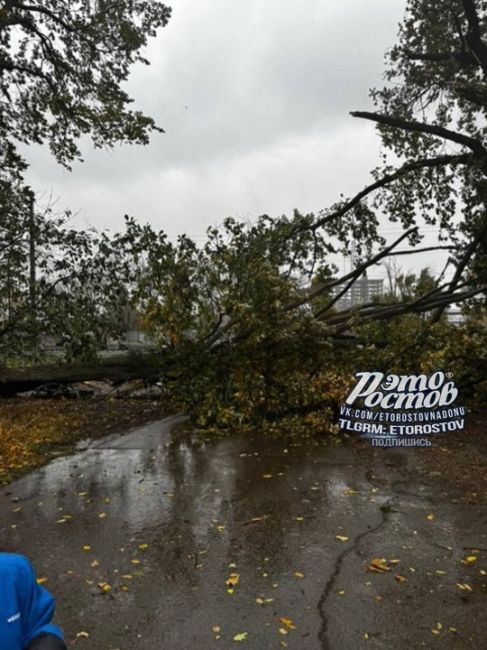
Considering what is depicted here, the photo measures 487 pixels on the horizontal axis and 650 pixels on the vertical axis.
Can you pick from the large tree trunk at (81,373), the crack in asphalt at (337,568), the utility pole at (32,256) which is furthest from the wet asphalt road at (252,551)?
the large tree trunk at (81,373)

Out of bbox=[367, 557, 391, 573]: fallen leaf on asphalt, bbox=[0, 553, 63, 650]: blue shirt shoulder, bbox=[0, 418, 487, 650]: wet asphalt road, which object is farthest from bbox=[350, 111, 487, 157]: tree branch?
bbox=[0, 553, 63, 650]: blue shirt shoulder

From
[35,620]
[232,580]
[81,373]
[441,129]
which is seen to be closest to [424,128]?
[441,129]

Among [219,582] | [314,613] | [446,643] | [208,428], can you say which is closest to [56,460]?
[208,428]

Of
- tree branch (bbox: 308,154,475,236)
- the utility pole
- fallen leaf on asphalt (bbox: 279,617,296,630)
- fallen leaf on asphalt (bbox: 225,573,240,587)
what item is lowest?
fallen leaf on asphalt (bbox: 279,617,296,630)

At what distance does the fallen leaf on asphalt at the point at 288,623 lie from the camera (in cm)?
250

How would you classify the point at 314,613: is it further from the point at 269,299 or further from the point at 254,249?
the point at 254,249

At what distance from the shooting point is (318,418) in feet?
21.6

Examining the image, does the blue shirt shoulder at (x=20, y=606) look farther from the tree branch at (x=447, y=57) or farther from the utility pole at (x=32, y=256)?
the tree branch at (x=447, y=57)

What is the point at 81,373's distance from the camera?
31.4ft

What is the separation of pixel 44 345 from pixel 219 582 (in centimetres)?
662

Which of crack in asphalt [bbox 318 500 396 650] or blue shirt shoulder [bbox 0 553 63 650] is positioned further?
crack in asphalt [bbox 318 500 396 650]

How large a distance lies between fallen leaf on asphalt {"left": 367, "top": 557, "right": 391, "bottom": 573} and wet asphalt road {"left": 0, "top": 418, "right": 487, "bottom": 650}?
0.14 ft

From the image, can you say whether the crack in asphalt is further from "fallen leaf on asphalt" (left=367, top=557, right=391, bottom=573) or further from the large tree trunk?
the large tree trunk

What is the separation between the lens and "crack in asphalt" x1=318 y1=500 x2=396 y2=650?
2.44 meters
